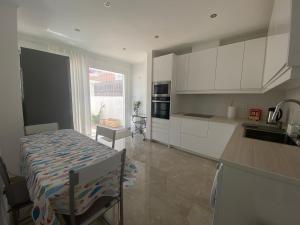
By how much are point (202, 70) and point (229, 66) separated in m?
0.51

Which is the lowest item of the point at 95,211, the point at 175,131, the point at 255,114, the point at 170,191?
the point at 170,191

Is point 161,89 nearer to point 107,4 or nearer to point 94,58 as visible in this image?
point 107,4

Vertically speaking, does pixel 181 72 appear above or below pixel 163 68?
below

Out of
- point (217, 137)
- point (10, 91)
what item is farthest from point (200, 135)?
point (10, 91)

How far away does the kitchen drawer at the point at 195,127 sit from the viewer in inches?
107

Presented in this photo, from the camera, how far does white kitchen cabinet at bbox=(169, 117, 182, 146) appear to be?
3131mm

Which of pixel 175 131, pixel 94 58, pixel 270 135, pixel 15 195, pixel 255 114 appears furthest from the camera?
pixel 94 58

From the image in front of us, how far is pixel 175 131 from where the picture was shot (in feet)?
10.5

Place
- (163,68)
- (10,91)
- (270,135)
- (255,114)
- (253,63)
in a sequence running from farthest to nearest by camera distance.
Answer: (163,68) < (255,114) < (253,63) < (10,91) < (270,135)

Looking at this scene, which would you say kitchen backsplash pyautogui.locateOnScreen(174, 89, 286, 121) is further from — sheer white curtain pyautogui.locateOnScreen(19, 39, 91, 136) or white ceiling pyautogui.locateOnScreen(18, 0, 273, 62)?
sheer white curtain pyautogui.locateOnScreen(19, 39, 91, 136)

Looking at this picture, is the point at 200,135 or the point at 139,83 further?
the point at 139,83

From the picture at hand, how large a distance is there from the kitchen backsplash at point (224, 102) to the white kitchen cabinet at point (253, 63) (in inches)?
17.3

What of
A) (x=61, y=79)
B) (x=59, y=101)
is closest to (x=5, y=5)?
(x=61, y=79)

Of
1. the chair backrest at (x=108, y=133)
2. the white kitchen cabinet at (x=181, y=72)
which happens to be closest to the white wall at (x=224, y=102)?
the white kitchen cabinet at (x=181, y=72)
